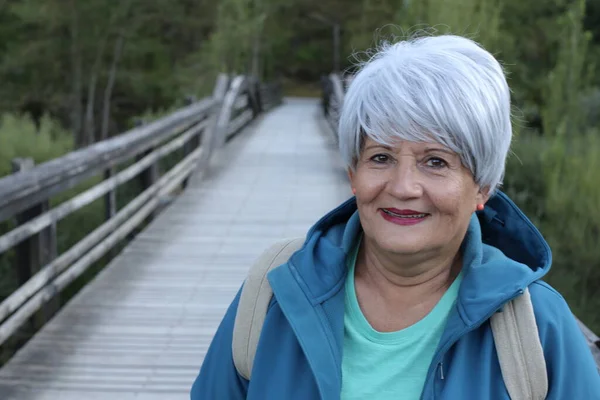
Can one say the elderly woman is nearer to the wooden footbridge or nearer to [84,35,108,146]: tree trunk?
the wooden footbridge

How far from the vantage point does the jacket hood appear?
1561 millimetres

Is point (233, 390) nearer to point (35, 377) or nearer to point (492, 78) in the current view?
point (492, 78)

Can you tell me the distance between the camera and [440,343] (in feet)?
5.15

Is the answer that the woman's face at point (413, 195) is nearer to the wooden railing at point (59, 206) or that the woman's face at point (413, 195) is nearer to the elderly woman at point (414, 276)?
the elderly woman at point (414, 276)

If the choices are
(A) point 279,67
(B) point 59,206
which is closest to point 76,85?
(A) point 279,67

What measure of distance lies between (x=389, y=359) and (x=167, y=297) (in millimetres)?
3288

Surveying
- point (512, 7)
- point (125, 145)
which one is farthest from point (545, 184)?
point (512, 7)

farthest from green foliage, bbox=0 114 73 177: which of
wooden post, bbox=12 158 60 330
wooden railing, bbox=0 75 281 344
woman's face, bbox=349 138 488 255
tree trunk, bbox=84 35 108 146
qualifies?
tree trunk, bbox=84 35 108 146

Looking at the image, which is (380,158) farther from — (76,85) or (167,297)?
(76,85)

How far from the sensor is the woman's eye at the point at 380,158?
166 centimetres

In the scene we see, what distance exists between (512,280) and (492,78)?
0.36 meters

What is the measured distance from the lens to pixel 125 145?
5906 millimetres

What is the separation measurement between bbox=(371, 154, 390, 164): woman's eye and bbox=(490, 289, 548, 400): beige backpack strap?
1.20 feet

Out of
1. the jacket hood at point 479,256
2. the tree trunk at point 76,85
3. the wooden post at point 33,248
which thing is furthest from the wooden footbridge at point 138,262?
the tree trunk at point 76,85
